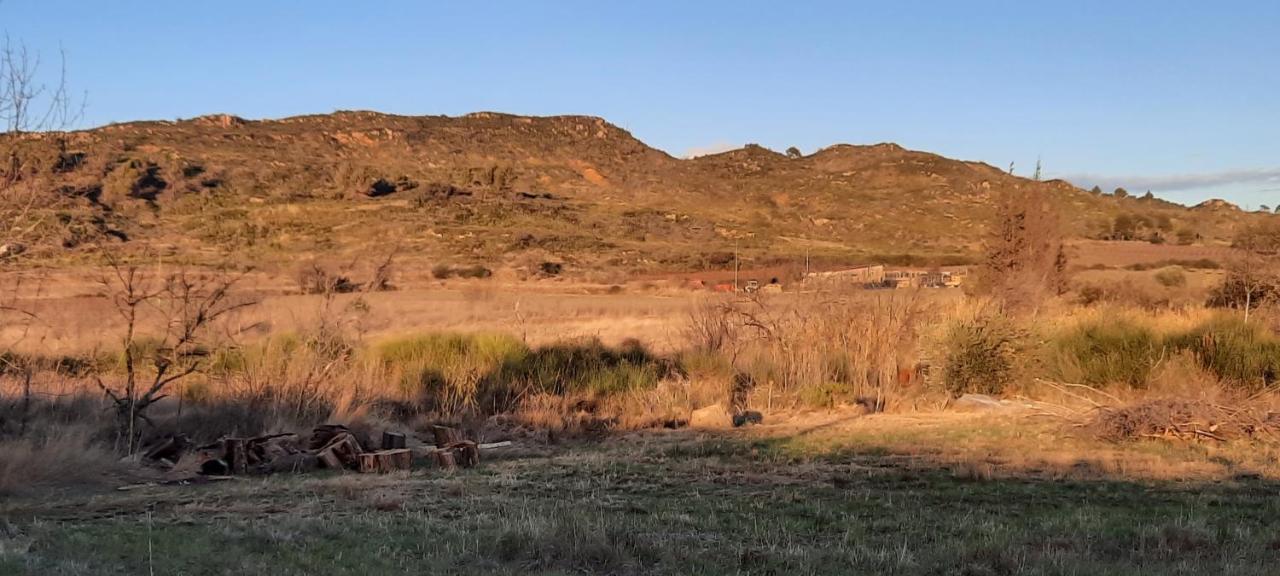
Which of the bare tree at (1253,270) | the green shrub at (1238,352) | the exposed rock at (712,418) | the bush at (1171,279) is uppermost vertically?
the bare tree at (1253,270)

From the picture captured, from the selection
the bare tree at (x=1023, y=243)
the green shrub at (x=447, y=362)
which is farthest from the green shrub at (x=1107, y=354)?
the green shrub at (x=447, y=362)

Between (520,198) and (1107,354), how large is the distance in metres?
58.7

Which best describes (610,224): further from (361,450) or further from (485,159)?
(361,450)

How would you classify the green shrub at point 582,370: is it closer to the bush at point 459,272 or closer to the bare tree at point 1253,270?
the bare tree at point 1253,270

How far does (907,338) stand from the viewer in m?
19.2

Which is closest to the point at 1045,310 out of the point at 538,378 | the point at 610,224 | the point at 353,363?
the point at 538,378

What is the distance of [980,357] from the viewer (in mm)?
17062

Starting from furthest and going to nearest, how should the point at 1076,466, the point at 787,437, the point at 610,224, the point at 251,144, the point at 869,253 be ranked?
1. the point at 251,144
2. the point at 610,224
3. the point at 869,253
4. the point at 787,437
5. the point at 1076,466

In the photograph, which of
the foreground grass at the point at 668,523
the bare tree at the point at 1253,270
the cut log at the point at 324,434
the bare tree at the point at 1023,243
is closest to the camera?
the foreground grass at the point at 668,523

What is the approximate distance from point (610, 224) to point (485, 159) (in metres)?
21.9

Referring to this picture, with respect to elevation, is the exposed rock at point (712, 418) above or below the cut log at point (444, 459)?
below

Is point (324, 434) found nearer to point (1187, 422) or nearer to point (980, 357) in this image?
point (1187, 422)

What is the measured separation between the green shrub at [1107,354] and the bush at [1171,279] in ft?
63.2

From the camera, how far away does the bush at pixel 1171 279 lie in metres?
35.5
